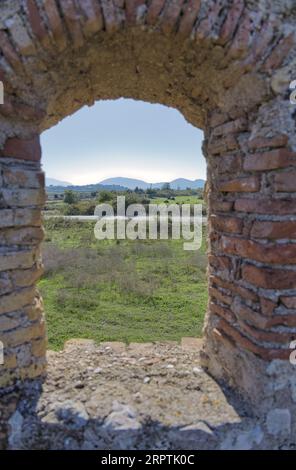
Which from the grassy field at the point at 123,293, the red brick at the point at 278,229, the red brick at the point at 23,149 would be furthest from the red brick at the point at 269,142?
the grassy field at the point at 123,293

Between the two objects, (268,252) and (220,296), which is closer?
(268,252)

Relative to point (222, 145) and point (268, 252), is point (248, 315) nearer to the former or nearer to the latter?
point (268, 252)

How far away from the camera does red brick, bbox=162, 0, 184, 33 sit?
1488mm

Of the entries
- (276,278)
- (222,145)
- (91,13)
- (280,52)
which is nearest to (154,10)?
(91,13)

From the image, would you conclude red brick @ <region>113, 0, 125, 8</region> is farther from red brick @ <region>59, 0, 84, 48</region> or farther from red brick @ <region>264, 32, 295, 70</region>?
red brick @ <region>264, 32, 295, 70</region>

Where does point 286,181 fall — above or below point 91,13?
below

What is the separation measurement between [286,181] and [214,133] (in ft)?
1.94

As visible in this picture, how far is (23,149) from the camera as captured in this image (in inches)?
67.7

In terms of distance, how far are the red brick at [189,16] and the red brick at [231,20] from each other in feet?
0.46

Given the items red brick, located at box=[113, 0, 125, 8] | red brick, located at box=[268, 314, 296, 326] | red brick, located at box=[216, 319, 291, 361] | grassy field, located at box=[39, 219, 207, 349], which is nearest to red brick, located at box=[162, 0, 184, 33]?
red brick, located at box=[113, 0, 125, 8]

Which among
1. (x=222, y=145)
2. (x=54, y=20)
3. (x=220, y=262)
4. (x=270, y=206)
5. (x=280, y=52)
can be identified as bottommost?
(x=220, y=262)
